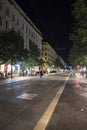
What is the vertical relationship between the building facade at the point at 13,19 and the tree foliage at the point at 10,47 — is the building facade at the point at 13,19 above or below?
above

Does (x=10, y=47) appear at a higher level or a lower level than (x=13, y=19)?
lower

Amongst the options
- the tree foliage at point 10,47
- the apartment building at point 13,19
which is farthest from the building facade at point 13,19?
the tree foliage at point 10,47

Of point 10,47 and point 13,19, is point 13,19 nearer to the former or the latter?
point 13,19

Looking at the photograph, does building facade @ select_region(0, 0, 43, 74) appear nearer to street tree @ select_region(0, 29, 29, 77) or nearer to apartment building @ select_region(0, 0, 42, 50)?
apartment building @ select_region(0, 0, 42, 50)

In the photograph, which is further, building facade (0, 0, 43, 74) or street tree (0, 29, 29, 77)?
building facade (0, 0, 43, 74)

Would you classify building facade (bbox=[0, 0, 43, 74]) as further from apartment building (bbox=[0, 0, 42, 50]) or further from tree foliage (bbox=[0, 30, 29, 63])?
tree foliage (bbox=[0, 30, 29, 63])

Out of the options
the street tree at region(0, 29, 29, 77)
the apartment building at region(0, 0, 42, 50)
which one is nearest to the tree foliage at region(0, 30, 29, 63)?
the street tree at region(0, 29, 29, 77)

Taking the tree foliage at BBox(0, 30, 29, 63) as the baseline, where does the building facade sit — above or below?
above

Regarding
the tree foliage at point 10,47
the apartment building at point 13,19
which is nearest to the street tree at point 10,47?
the tree foliage at point 10,47

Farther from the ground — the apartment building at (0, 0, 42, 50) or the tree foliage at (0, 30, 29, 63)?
the apartment building at (0, 0, 42, 50)

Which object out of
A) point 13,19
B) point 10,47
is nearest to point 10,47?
point 10,47

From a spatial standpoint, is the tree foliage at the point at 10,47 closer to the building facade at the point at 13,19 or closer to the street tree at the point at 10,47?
the street tree at the point at 10,47

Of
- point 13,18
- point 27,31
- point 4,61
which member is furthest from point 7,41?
point 27,31

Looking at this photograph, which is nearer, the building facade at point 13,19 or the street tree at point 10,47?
the street tree at point 10,47
